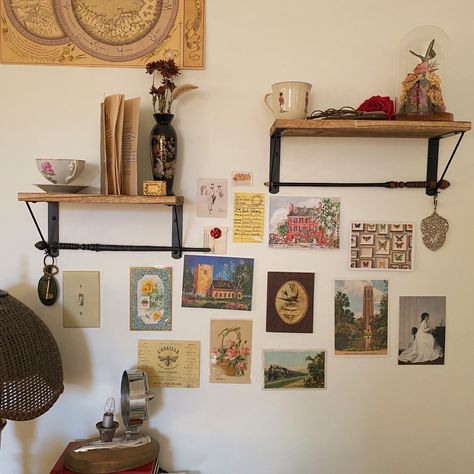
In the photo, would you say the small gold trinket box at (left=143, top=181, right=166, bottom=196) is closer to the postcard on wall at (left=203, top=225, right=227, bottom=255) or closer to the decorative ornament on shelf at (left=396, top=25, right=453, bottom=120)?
the postcard on wall at (left=203, top=225, right=227, bottom=255)

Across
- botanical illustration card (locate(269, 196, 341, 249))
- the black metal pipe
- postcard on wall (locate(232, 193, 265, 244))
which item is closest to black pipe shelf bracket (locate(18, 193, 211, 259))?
the black metal pipe

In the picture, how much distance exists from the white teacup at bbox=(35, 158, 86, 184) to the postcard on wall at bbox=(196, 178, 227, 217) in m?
0.33

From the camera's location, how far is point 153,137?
1288 mm

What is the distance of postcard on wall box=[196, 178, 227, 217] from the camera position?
1.39 m

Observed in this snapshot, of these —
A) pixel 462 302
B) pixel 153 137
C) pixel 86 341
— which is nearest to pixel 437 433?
pixel 462 302

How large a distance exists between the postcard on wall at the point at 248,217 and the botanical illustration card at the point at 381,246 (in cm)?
27

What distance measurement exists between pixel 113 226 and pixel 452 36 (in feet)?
3.59

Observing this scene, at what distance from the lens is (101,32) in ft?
4.43

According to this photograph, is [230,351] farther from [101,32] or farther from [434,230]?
[101,32]

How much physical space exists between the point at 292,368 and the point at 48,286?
28.8 inches

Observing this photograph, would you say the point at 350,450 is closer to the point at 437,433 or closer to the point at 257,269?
the point at 437,433

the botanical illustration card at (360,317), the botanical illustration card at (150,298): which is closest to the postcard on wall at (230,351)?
the botanical illustration card at (150,298)

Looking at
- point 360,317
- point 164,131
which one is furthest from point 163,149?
point 360,317

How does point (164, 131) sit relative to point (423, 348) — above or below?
above
